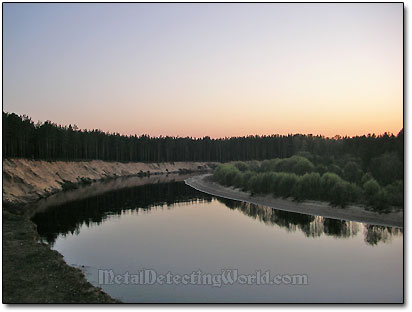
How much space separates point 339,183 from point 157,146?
10104 centimetres

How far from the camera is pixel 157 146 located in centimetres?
12800

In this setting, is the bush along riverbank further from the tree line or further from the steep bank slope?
the steep bank slope

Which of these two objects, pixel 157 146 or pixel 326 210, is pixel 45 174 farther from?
pixel 157 146

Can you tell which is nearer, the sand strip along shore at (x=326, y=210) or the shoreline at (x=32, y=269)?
the shoreline at (x=32, y=269)

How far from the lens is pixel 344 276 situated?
647 inches

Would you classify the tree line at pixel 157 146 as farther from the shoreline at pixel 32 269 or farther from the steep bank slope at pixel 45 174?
the shoreline at pixel 32 269

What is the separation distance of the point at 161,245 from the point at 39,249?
309 inches

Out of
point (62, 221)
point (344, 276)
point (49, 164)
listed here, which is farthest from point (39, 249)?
point (49, 164)

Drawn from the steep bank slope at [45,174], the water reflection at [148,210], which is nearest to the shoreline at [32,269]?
the steep bank slope at [45,174]

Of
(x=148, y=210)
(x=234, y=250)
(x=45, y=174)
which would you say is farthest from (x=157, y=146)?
(x=234, y=250)

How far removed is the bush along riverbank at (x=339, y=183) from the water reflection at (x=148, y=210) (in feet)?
10.4

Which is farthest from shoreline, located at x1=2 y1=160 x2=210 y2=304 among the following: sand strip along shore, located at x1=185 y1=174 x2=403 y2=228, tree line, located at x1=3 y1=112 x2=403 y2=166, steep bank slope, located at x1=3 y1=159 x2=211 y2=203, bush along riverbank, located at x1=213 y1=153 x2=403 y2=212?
sand strip along shore, located at x1=185 y1=174 x2=403 y2=228

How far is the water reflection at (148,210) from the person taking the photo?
1000 inches

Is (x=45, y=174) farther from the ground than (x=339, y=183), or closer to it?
closer to it
